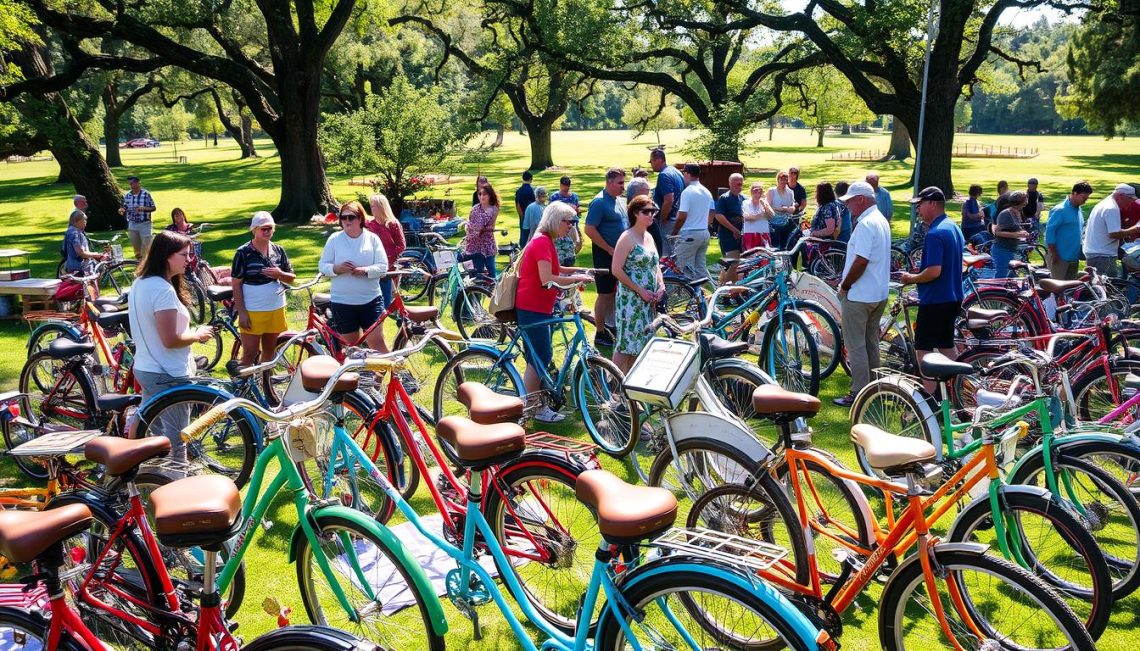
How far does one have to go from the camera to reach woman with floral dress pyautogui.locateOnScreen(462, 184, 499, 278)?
10719 millimetres

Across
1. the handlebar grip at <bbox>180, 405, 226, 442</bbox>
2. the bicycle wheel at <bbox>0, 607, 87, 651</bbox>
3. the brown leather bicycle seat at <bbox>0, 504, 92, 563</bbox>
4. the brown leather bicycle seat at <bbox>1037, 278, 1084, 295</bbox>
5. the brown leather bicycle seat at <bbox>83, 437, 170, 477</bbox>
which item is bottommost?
the bicycle wheel at <bbox>0, 607, 87, 651</bbox>

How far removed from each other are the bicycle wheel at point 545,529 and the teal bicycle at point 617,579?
269 millimetres

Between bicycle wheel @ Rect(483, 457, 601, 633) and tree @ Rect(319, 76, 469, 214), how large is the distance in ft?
54.5

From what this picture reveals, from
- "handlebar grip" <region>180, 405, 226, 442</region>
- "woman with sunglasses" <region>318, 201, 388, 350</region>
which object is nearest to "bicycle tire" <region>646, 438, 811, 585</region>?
"handlebar grip" <region>180, 405, 226, 442</region>

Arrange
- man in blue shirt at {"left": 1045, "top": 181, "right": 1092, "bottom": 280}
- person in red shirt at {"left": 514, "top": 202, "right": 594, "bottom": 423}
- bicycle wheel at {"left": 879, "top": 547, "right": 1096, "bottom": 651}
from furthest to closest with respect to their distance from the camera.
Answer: man in blue shirt at {"left": 1045, "top": 181, "right": 1092, "bottom": 280} → person in red shirt at {"left": 514, "top": 202, "right": 594, "bottom": 423} → bicycle wheel at {"left": 879, "top": 547, "right": 1096, "bottom": 651}

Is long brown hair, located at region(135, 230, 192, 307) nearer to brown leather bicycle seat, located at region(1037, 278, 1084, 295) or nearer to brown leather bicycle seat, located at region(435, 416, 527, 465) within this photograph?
brown leather bicycle seat, located at region(435, 416, 527, 465)

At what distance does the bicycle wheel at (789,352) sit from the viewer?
23.5ft

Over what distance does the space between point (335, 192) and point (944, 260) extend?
92.0 feet

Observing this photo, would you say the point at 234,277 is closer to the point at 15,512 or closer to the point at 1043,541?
the point at 15,512

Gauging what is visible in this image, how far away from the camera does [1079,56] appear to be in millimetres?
39844

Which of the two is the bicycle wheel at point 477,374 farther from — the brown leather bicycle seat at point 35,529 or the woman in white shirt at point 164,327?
→ the brown leather bicycle seat at point 35,529

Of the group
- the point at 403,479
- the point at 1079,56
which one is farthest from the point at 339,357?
the point at 1079,56

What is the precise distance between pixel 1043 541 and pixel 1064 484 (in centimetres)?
57

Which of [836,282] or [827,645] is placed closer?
[827,645]
